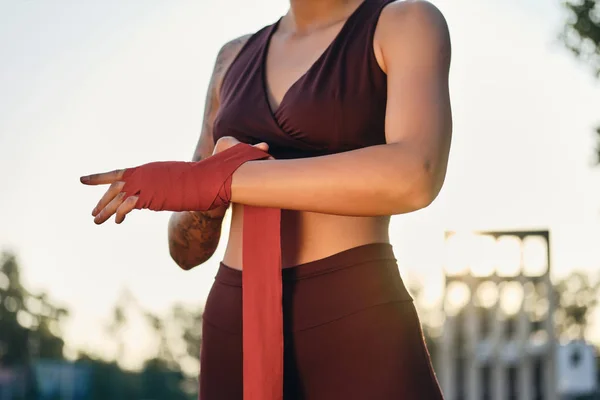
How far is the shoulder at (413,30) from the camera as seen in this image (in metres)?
2.17

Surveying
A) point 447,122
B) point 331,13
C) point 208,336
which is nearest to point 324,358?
point 208,336

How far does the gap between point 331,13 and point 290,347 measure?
769mm

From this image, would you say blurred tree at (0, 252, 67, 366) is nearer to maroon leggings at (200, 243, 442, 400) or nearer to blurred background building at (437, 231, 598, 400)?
blurred background building at (437, 231, 598, 400)

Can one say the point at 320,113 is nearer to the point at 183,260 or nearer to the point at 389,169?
the point at 389,169

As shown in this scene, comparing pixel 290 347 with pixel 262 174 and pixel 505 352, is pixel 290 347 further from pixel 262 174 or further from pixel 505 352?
pixel 505 352

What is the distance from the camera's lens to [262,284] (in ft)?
6.86

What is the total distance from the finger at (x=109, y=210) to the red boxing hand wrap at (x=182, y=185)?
15mm

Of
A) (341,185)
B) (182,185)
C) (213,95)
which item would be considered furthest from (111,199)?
(213,95)

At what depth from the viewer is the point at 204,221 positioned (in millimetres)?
2547

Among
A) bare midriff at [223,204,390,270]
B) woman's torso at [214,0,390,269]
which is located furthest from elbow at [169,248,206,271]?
bare midriff at [223,204,390,270]

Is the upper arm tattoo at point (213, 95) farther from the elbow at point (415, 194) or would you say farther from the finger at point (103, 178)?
the elbow at point (415, 194)

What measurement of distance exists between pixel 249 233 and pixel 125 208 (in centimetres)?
25

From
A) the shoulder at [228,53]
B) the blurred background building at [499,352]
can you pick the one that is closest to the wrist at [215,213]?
the shoulder at [228,53]

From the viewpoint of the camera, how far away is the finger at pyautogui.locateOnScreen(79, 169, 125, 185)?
2041 mm
